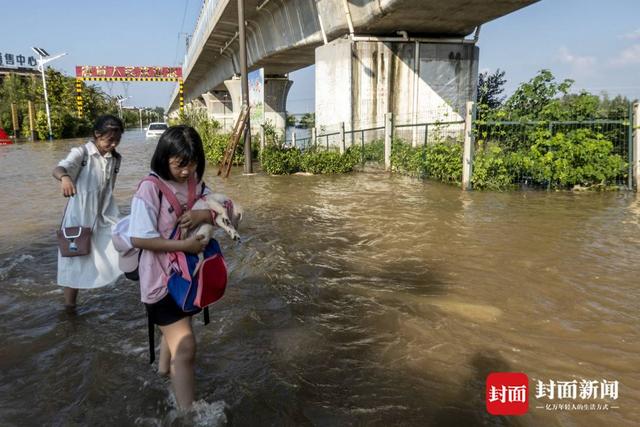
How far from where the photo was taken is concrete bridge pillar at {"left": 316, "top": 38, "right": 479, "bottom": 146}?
1427 cm

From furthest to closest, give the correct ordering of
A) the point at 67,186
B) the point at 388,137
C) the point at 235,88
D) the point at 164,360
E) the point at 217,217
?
1. the point at 235,88
2. the point at 388,137
3. the point at 67,186
4. the point at 164,360
5. the point at 217,217

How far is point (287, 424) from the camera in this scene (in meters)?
2.56

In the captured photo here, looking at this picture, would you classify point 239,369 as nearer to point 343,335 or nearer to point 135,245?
point 343,335

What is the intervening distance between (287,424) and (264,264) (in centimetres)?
288

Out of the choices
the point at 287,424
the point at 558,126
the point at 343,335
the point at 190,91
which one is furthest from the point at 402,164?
the point at 190,91

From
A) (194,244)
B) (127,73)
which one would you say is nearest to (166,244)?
(194,244)

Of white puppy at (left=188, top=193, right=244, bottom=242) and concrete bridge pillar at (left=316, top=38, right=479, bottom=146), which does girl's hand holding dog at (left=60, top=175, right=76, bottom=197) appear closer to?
white puppy at (left=188, top=193, right=244, bottom=242)

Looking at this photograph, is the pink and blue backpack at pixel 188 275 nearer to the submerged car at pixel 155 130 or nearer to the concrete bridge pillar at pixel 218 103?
the concrete bridge pillar at pixel 218 103

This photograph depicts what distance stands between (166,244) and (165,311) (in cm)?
39

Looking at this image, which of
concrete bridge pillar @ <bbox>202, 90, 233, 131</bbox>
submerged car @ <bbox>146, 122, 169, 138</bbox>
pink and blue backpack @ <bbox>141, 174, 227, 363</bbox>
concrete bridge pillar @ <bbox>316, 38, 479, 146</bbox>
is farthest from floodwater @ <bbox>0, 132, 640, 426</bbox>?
submerged car @ <bbox>146, 122, 169, 138</bbox>

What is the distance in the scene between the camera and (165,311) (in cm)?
243
